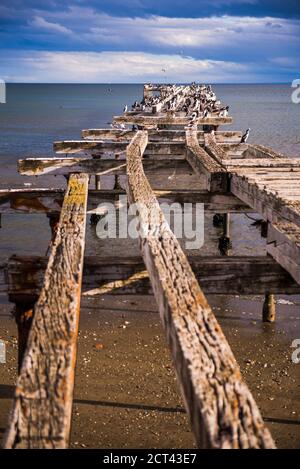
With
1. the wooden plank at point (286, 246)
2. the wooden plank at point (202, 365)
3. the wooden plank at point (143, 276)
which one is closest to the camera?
the wooden plank at point (202, 365)

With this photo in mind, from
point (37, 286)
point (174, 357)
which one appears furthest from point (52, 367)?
point (37, 286)

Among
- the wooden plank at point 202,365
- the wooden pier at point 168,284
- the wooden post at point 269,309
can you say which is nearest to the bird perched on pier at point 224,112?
the wooden pier at point 168,284

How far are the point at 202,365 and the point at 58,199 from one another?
5053 millimetres

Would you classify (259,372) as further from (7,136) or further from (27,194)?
(7,136)

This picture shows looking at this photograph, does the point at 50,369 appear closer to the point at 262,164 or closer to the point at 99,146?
the point at 262,164

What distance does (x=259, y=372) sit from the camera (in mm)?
7477

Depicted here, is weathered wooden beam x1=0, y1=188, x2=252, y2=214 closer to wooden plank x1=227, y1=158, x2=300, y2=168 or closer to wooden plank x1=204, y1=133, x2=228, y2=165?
wooden plank x1=227, y1=158, x2=300, y2=168

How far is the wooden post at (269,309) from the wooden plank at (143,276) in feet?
16.6

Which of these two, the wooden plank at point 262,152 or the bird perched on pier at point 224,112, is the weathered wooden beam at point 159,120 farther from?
the wooden plank at point 262,152

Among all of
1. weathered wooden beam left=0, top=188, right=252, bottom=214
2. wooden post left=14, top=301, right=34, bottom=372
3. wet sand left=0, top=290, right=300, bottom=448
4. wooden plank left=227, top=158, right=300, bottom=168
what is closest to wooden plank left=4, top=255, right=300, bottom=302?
wooden post left=14, top=301, right=34, bottom=372

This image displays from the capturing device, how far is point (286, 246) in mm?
4016

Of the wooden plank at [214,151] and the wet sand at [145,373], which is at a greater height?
the wooden plank at [214,151]

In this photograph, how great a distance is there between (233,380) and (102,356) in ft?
20.0

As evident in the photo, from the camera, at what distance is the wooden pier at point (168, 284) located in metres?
1.86
